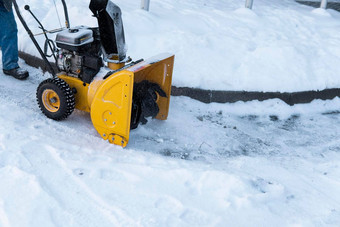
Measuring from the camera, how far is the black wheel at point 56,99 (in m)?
3.17

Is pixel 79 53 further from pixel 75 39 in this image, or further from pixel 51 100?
pixel 51 100

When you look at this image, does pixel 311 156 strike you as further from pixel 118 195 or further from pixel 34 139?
pixel 34 139

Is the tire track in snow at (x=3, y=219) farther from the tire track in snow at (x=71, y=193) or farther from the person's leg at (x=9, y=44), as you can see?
the person's leg at (x=9, y=44)

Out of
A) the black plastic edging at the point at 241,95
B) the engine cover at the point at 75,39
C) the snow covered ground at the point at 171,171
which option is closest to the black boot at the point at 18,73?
the snow covered ground at the point at 171,171

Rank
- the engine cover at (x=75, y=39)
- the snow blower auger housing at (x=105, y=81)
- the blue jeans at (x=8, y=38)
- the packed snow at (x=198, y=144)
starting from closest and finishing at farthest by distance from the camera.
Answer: the packed snow at (x=198, y=144) → the snow blower auger housing at (x=105, y=81) → the engine cover at (x=75, y=39) → the blue jeans at (x=8, y=38)

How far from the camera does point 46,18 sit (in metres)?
4.88

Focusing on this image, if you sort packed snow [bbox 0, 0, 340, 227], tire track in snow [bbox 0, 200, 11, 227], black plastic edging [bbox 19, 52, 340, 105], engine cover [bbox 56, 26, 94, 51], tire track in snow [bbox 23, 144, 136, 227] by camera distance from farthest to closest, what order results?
black plastic edging [bbox 19, 52, 340, 105] < engine cover [bbox 56, 26, 94, 51] < packed snow [bbox 0, 0, 340, 227] < tire track in snow [bbox 23, 144, 136, 227] < tire track in snow [bbox 0, 200, 11, 227]

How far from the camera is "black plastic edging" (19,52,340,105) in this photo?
13.5 feet

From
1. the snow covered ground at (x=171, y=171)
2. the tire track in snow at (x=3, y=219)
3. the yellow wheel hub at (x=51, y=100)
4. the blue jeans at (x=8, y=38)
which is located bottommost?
the snow covered ground at (x=171, y=171)

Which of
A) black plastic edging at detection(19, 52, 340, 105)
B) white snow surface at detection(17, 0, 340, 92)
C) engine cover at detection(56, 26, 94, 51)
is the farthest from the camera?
white snow surface at detection(17, 0, 340, 92)

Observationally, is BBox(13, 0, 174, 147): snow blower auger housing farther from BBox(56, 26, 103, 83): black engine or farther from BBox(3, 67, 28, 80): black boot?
BBox(3, 67, 28, 80): black boot

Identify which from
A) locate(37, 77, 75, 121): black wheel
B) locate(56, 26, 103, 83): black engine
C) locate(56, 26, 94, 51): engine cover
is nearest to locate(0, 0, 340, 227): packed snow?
locate(37, 77, 75, 121): black wheel

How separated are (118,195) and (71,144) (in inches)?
30.4

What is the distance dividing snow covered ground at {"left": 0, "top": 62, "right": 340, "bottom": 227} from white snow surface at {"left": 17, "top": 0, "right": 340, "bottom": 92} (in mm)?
510
